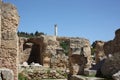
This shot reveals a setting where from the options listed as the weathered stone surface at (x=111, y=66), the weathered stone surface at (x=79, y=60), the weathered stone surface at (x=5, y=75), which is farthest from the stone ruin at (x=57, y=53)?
the weathered stone surface at (x=5, y=75)

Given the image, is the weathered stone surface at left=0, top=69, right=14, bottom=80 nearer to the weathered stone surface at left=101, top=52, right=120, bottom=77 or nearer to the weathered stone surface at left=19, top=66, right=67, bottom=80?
the weathered stone surface at left=101, top=52, right=120, bottom=77

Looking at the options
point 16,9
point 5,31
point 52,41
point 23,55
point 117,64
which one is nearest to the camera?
point 117,64

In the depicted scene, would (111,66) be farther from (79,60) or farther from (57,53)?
(57,53)

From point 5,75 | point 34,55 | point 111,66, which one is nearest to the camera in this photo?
point 5,75

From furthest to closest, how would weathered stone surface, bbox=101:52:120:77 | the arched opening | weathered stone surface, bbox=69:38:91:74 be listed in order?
the arched opening
weathered stone surface, bbox=69:38:91:74
weathered stone surface, bbox=101:52:120:77

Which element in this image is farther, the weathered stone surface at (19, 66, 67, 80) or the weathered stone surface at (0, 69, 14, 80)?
the weathered stone surface at (19, 66, 67, 80)

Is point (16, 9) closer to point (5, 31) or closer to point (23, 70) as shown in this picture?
point (5, 31)

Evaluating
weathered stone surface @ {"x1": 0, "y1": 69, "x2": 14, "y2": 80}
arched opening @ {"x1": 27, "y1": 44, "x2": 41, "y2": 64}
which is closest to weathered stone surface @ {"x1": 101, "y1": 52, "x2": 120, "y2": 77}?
weathered stone surface @ {"x1": 0, "y1": 69, "x2": 14, "y2": 80}

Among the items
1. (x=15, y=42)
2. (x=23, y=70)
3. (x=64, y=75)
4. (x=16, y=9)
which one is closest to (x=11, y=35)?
(x=15, y=42)

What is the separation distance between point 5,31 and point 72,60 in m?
4.93

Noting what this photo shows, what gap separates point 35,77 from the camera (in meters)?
18.0

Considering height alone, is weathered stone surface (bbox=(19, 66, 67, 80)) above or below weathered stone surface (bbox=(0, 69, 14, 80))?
below

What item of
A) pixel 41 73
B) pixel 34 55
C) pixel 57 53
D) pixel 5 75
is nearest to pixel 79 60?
pixel 41 73

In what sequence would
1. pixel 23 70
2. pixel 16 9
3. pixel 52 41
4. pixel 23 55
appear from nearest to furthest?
pixel 16 9 < pixel 23 70 < pixel 52 41 < pixel 23 55
